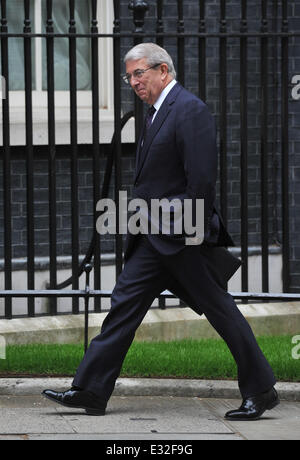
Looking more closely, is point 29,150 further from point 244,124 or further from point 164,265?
point 164,265

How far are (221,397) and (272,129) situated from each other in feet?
12.7

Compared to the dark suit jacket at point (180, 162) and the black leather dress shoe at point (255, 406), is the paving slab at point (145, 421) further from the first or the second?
the dark suit jacket at point (180, 162)

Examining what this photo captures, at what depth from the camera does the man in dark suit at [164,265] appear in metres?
6.36

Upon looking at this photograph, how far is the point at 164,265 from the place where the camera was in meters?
6.50

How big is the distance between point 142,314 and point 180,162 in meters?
0.82

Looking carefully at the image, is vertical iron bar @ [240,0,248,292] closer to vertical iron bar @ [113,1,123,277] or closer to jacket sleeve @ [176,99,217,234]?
vertical iron bar @ [113,1,123,277]

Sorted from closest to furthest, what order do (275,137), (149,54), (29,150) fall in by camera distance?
1. (149,54)
2. (29,150)
3. (275,137)

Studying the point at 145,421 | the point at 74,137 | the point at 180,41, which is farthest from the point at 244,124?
the point at 145,421

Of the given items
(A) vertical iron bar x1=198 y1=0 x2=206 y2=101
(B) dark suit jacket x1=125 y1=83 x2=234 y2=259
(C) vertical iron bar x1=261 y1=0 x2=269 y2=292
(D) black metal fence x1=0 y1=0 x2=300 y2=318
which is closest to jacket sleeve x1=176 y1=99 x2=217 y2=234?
(B) dark suit jacket x1=125 y1=83 x2=234 y2=259

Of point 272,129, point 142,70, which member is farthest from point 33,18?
point 142,70

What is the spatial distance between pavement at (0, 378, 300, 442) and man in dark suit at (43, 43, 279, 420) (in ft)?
0.47
